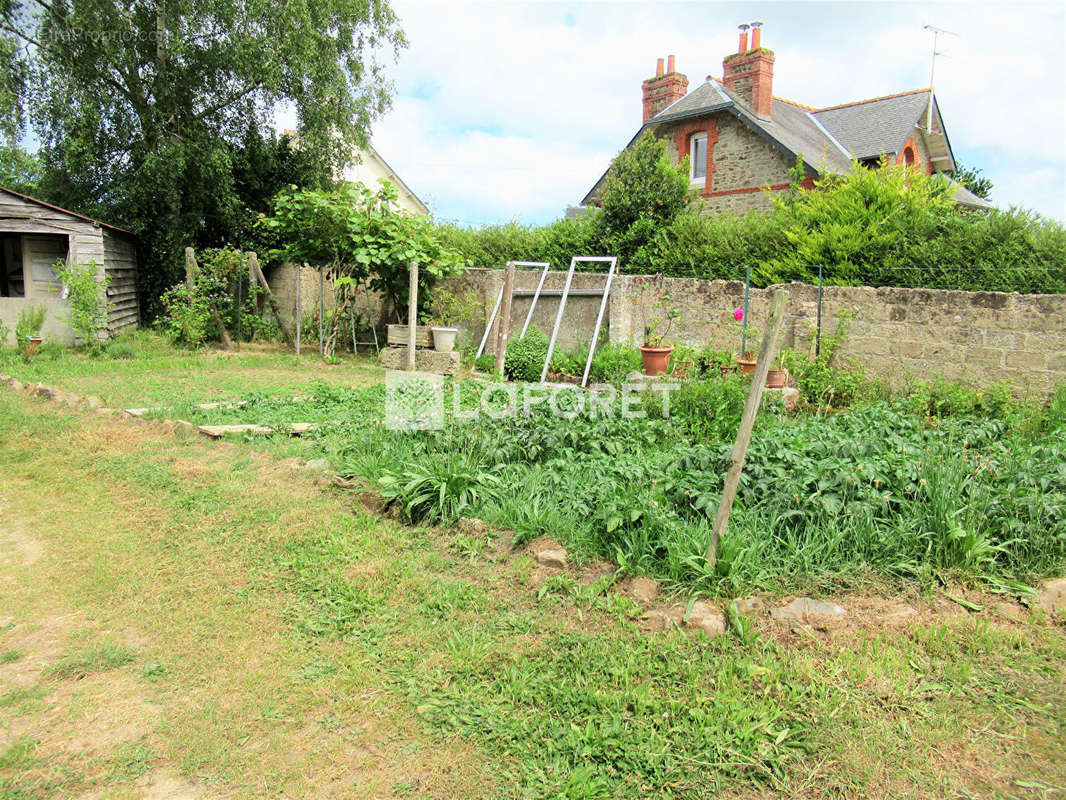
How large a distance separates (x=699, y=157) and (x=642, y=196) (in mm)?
10088

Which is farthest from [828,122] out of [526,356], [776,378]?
[776,378]

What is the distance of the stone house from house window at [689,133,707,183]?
0.09 ft

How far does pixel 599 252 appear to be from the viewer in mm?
11945

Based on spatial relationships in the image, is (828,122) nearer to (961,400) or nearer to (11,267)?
(961,400)

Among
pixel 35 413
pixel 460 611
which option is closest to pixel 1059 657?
pixel 460 611

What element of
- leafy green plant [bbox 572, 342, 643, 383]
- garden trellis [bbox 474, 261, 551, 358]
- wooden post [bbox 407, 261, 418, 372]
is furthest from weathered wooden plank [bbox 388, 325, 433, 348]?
leafy green plant [bbox 572, 342, 643, 383]

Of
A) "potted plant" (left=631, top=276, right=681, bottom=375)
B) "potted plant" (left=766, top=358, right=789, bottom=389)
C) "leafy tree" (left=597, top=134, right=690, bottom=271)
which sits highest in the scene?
"leafy tree" (left=597, top=134, right=690, bottom=271)

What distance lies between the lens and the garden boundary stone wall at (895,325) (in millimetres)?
7055

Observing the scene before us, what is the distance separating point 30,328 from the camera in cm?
1193

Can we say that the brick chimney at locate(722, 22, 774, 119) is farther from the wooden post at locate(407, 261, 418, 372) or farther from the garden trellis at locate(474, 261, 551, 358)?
the wooden post at locate(407, 261, 418, 372)

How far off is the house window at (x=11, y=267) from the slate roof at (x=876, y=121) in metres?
19.4

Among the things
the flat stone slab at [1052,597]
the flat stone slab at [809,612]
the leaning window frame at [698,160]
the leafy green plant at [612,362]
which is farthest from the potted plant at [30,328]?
the leaning window frame at [698,160]

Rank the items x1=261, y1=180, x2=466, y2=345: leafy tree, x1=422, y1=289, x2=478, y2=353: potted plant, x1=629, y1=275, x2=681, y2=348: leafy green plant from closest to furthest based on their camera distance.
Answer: x1=629, y1=275, x2=681, y2=348: leafy green plant → x1=261, y1=180, x2=466, y2=345: leafy tree → x1=422, y1=289, x2=478, y2=353: potted plant

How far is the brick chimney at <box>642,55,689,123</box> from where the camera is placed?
70.3 feet
